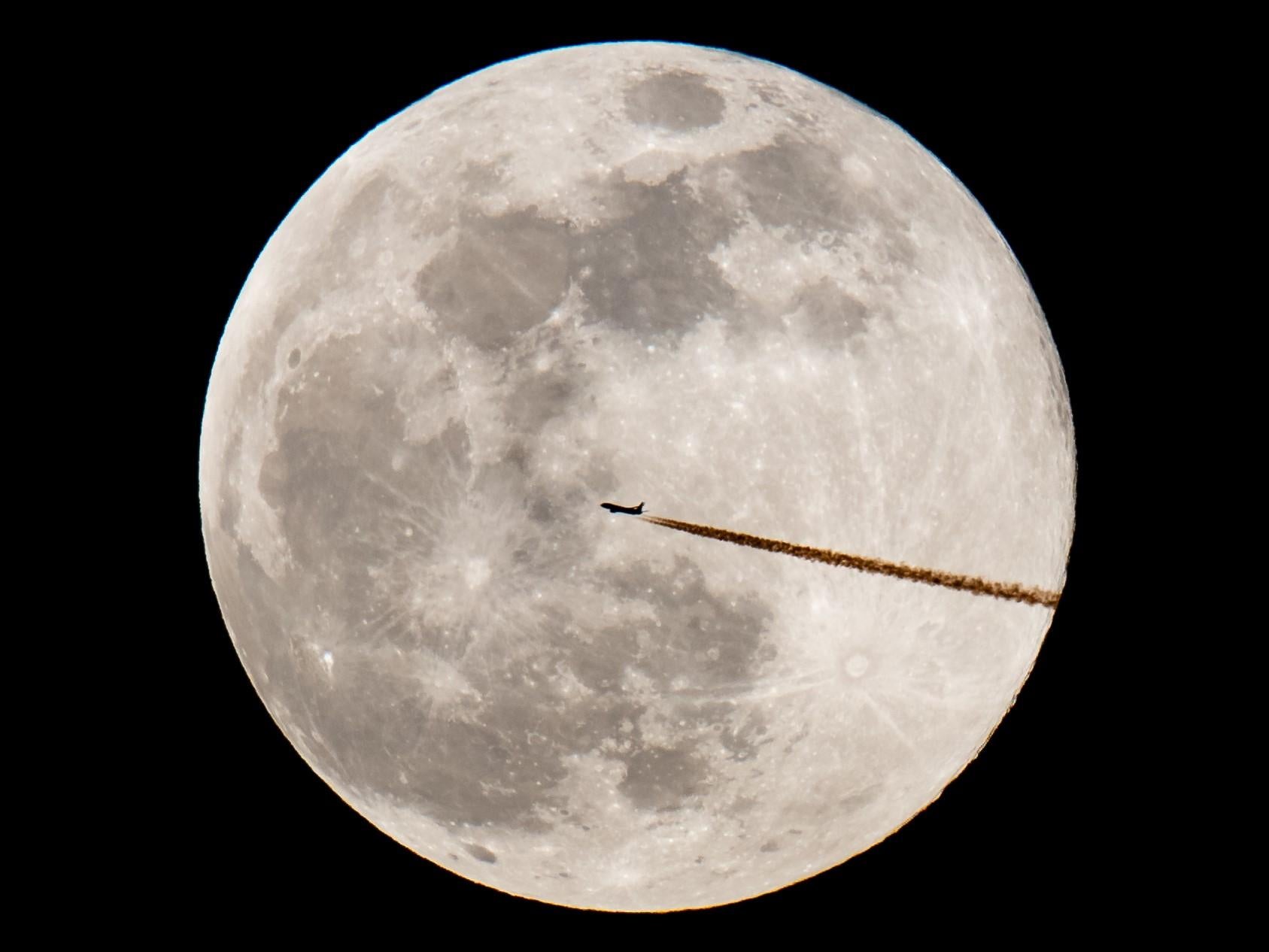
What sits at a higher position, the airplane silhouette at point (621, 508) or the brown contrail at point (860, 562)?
the airplane silhouette at point (621, 508)

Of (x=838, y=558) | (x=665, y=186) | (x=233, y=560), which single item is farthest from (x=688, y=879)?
(x=665, y=186)

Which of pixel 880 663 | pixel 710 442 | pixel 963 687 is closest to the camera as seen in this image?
pixel 710 442

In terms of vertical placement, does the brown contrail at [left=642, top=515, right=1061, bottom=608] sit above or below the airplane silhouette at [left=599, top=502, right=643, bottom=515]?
below

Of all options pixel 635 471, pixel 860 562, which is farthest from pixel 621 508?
pixel 860 562

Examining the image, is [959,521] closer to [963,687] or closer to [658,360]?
[963,687]
